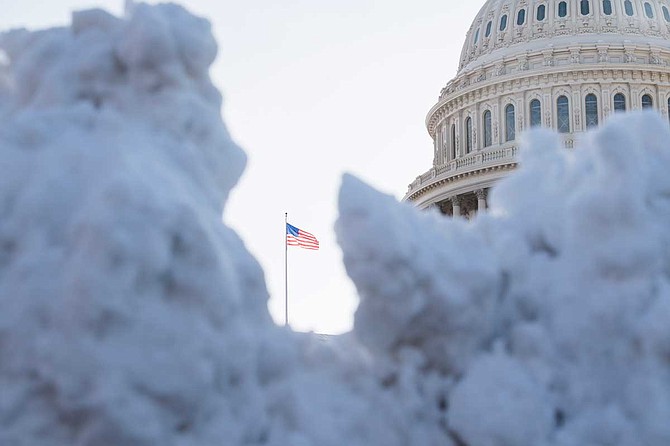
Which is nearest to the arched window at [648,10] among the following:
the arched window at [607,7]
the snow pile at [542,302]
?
the arched window at [607,7]

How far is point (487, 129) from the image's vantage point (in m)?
51.5

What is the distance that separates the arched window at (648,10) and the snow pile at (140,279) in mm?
50846

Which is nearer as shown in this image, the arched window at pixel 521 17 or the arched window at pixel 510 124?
the arched window at pixel 510 124

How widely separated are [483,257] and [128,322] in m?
1.95

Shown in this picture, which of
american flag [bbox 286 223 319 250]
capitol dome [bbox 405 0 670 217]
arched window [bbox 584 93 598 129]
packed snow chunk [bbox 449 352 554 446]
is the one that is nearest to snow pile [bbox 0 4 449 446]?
packed snow chunk [bbox 449 352 554 446]

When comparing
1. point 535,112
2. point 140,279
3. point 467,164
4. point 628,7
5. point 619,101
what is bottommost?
point 140,279

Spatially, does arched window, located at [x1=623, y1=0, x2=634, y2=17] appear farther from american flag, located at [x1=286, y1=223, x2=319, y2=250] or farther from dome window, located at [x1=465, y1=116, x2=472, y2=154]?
american flag, located at [x1=286, y1=223, x2=319, y2=250]

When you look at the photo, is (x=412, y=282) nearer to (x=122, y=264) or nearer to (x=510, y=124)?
(x=122, y=264)

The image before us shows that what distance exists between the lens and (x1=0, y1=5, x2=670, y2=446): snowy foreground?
452cm

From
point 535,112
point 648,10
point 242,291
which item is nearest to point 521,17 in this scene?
point 535,112

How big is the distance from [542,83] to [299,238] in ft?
69.7

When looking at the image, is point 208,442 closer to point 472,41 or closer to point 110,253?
point 110,253

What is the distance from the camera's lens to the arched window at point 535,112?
50094mm

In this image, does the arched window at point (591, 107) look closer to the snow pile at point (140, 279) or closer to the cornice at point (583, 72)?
the cornice at point (583, 72)
